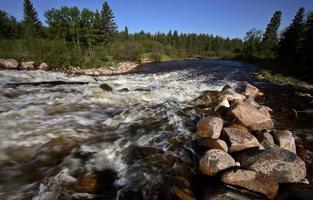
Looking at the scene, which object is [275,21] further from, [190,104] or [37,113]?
[37,113]

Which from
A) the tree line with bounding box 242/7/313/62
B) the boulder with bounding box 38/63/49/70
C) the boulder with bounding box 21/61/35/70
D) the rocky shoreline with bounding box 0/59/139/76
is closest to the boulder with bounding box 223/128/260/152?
the rocky shoreline with bounding box 0/59/139/76

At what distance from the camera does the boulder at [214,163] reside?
552 centimetres

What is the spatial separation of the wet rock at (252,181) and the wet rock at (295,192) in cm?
16

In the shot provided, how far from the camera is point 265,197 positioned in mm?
4855

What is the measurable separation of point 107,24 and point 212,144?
162 ft

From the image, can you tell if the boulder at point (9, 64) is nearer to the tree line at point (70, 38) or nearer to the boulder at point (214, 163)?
the tree line at point (70, 38)

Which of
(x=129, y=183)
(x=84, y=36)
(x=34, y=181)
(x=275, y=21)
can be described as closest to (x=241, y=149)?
(x=129, y=183)

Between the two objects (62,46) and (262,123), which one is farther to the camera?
(62,46)

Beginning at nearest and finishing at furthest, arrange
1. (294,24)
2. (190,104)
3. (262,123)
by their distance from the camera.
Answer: (262,123) → (190,104) → (294,24)

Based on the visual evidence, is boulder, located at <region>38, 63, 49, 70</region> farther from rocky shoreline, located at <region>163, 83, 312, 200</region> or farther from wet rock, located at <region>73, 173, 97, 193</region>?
wet rock, located at <region>73, 173, 97, 193</region>

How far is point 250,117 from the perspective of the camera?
8445 millimetres

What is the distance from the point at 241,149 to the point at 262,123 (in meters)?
2.44

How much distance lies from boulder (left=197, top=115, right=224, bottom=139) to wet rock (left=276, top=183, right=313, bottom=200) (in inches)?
104

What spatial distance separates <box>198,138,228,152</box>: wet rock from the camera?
21.7 ft
